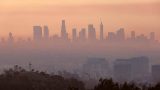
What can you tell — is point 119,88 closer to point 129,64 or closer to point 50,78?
point 50,78

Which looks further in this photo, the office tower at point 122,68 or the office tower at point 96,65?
the office tower at point 96,65

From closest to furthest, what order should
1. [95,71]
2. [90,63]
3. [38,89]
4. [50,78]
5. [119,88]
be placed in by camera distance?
[119,88], [38,89], [50,78], [95,71], [90,63]

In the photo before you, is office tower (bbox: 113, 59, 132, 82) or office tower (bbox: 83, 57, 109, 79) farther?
office tower (bbox: 83, 57, 109, 79)

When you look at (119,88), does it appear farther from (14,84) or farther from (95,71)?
(95,71)

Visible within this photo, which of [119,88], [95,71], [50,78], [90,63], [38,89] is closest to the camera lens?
[119,88]

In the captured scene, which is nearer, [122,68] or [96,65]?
[122,68]

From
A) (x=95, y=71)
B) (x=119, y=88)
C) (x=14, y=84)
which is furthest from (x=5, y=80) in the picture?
(x=95, y=71)

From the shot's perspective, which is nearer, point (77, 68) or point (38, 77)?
point (38, 77)

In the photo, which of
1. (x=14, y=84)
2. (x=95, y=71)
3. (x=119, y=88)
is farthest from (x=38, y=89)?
(x=95, y=71)

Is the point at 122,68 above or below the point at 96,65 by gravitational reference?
below
